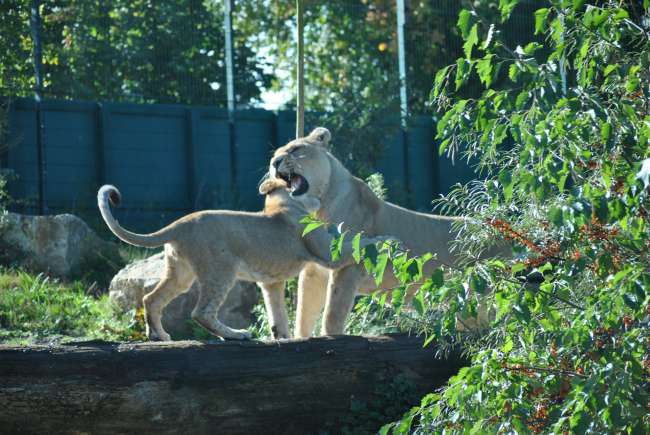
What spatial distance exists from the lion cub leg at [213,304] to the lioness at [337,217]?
0.93 metres

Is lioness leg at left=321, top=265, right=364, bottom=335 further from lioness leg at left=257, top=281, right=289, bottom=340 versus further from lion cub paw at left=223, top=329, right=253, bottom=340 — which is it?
lion cub paw at left=223, top=329, right=253, bottom=340

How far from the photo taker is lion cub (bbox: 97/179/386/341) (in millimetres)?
7117

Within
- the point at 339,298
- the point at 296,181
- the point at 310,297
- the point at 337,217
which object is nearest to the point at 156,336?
the point at 339,298

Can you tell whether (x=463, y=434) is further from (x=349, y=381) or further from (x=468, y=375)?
(x=349, y=381)

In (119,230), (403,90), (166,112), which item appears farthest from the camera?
(403,90)

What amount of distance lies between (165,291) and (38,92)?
252 inches

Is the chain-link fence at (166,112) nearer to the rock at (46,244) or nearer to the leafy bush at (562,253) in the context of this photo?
the rock at (46,244)

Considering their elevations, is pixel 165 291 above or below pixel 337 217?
below

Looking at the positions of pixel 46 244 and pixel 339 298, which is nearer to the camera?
pixel 339 298

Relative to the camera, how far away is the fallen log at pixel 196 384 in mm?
5598

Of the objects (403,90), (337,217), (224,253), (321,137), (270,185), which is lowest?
(224,253)

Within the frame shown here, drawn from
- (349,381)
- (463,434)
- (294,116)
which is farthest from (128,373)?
(294,116)

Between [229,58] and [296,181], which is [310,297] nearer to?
[296,181]

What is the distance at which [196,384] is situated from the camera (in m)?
5.90
